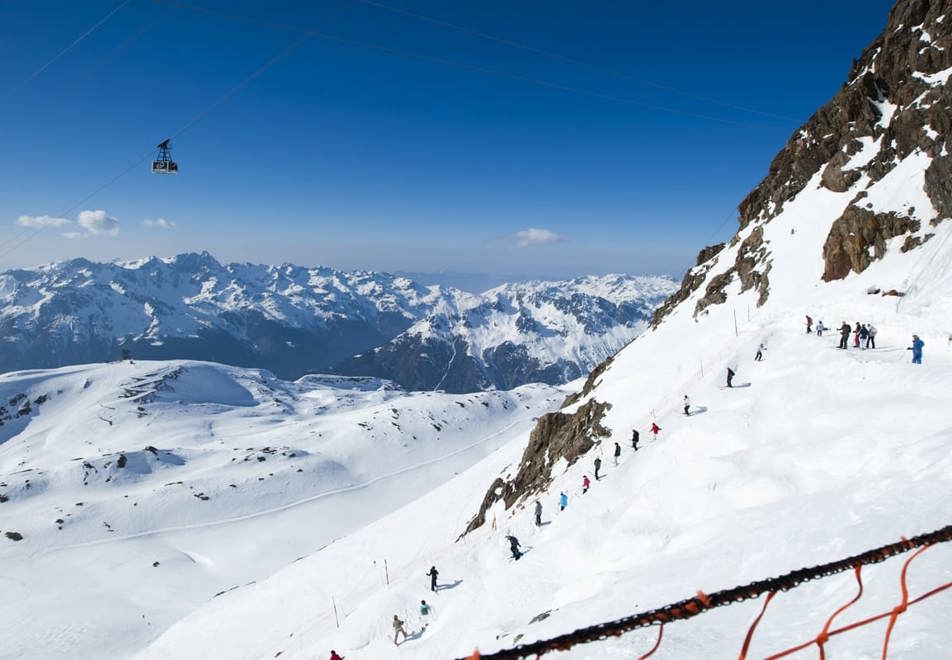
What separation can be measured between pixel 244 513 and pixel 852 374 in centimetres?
9318

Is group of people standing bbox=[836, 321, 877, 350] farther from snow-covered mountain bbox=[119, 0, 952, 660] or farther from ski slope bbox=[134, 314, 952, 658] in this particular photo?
ski slope bbox=[134, 314, 952, 658]

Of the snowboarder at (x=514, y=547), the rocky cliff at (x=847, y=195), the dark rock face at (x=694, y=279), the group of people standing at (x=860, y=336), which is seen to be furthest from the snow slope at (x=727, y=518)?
the dark rock face at (x=694, y=279)

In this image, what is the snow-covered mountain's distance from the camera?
9617 millimetres

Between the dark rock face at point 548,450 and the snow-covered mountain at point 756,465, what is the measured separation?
0.28 m

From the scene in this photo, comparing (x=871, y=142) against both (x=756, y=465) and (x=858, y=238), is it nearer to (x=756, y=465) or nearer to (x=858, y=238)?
(x=858, y=238)

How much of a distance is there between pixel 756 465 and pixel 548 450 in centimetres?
2860

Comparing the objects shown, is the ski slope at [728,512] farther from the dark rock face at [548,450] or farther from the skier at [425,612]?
the dark rock face at [548,450]

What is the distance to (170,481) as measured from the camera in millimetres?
98938

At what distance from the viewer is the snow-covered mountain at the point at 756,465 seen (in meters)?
9.62

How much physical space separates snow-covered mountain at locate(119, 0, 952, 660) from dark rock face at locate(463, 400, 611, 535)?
28cm

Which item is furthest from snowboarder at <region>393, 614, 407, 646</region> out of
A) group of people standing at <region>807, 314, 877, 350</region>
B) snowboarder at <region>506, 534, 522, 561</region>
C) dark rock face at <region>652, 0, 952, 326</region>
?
dark rock face at <region>652, 0, 952, 326</region>

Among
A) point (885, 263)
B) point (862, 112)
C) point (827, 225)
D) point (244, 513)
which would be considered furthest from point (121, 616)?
point (862, 112)

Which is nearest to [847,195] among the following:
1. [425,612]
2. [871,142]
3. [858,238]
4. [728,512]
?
[871,142]

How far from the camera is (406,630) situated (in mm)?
19656
